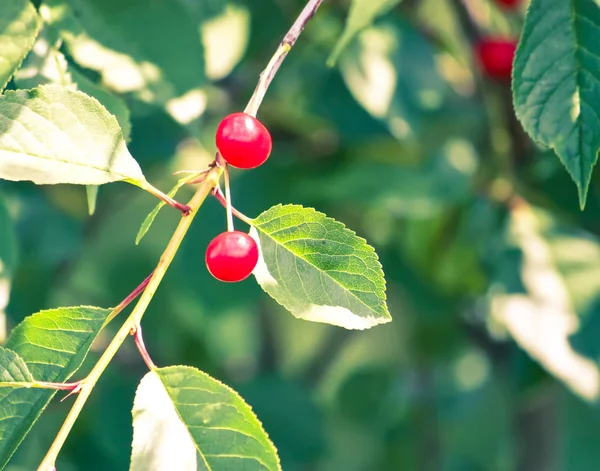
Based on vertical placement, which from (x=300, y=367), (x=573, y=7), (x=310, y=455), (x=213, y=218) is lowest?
(x=300, y=367)

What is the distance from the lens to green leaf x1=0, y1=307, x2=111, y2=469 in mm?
625

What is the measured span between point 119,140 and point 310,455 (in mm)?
1265

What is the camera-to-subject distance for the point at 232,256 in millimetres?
641

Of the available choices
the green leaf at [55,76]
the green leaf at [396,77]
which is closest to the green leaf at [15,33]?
the green leaf at [55,76]

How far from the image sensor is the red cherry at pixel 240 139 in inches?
25.8

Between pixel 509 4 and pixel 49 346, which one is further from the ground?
pixel 509 4

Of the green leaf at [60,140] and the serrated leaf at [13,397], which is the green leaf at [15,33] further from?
the serrated leaf at [13,397]

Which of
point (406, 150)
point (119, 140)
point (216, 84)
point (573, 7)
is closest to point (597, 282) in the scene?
point (406, 150)

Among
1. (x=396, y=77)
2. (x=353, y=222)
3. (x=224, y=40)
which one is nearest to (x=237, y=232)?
(x=224, y=40)

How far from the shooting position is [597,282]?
135 cm

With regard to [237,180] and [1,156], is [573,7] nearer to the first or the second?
[1,156]

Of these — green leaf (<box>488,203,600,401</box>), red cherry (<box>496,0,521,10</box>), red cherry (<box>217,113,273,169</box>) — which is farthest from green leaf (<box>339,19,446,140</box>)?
red cherry (<box>217,113,273,169</box>)

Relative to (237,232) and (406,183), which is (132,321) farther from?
(406,183)

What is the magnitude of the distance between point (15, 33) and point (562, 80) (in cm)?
52
